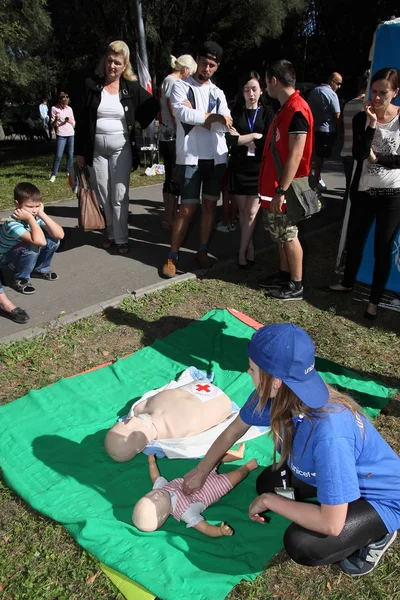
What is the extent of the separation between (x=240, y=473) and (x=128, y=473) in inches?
27.8

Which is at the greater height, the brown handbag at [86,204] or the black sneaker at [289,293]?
the brown handbag at [86,204]

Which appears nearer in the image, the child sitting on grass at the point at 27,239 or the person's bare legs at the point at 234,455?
the person's bare legs at the point at 234,455

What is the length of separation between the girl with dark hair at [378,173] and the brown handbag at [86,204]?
295 centimetres

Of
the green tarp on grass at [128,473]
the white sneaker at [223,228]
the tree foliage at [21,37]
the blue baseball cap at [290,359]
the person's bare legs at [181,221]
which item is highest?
the tree foliage at [21,37]

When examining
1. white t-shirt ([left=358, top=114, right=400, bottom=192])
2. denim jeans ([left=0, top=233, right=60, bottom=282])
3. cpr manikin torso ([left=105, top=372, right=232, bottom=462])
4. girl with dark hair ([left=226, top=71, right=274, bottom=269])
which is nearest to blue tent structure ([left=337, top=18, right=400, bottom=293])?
white t-shirt ([left=358, top=114, right=400, bottom=192])

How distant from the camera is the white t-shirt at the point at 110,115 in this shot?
549 centimetres

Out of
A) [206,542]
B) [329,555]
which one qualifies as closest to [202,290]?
[206,542]

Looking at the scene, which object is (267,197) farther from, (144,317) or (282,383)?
(282,383)

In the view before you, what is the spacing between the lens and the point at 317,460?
1.93m

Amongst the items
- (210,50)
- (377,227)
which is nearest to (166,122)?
(210,50)

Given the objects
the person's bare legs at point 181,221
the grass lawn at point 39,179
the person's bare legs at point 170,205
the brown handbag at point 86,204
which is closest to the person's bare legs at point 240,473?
the person's bare legs at point 181,221

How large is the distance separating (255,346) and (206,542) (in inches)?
49.5

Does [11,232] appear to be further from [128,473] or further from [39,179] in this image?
[39,179]

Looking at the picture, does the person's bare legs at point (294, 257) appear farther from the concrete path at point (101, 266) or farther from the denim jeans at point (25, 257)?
the denim jeans at point (25, 257)
